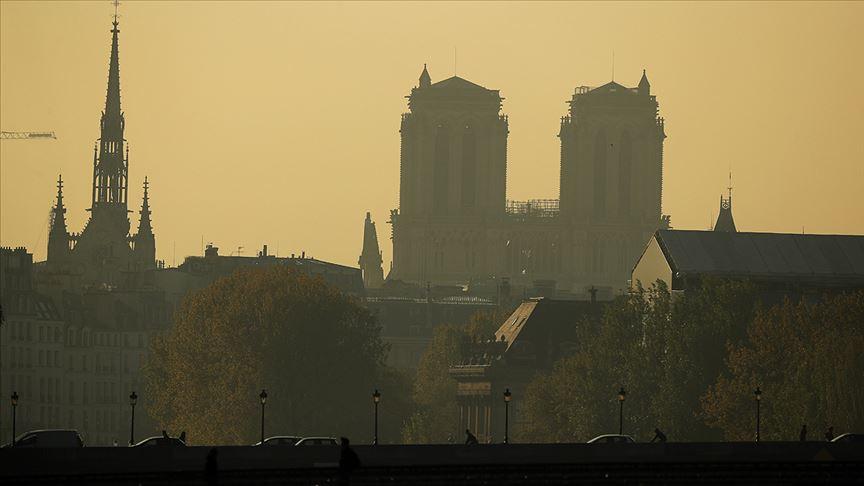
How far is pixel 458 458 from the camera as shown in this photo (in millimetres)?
122375

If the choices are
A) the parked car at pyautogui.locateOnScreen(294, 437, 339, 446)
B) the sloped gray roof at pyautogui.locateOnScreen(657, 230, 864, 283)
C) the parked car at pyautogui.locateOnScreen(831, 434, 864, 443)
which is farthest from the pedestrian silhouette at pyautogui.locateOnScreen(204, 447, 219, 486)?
the sloped gray roof at pyautogui.locateOnScreen(657, 230, 864, 283)

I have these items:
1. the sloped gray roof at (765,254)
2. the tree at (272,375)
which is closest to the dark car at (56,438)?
the tree at (272,375)

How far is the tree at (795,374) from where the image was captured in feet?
515

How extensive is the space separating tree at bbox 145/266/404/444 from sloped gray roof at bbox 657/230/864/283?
56.9ft

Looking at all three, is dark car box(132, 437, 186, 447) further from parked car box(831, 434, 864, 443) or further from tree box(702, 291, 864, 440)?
tree box(702, 291, 864, 440)

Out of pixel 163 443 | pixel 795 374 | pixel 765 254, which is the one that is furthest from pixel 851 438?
pixel 765 254

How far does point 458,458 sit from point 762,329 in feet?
152

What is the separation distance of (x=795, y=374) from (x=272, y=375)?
1460 inches

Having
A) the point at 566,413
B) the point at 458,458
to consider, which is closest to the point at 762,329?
the point at 566,413

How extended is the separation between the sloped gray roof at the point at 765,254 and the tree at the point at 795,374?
15544 mm

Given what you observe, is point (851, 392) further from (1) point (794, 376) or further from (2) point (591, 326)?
(2) point (591, 326)

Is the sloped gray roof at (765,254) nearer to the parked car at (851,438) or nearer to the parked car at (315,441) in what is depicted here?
the parked car at (851,438)

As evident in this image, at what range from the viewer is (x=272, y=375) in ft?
632

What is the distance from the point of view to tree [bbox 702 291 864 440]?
156875 mm
